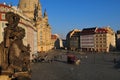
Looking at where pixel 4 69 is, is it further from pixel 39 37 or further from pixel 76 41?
pixel 76 41

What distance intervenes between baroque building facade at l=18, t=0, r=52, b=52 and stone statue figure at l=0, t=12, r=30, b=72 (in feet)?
371

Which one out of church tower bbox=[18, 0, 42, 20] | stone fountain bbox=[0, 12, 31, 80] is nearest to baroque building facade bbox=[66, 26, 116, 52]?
church tower bbox=[18, 0, 42, 20]

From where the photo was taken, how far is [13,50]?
9.73m

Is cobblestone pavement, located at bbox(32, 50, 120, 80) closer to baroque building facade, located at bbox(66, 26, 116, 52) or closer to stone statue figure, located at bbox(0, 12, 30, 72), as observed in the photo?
stone statue figure, located at bbox(0, 12, 30, 72)

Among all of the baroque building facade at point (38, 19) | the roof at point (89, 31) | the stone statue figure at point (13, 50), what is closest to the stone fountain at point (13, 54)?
the stone statue figure at point (13, 50)

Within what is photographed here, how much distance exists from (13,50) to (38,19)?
4830 inches

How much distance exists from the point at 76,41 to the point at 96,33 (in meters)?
15.7

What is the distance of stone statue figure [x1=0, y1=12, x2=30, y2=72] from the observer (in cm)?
965

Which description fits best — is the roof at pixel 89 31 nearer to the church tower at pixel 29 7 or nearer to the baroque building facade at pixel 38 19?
the baroque building facade at pixel 38 19

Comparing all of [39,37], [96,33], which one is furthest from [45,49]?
[96,33]

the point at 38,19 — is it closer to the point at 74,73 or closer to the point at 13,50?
the point at 74,73

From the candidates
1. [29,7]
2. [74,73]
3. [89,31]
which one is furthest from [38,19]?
[74,73]

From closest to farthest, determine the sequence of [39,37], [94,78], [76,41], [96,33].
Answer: [94,78] → [39,37] → [96,33] → [76,41]

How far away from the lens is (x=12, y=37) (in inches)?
389
